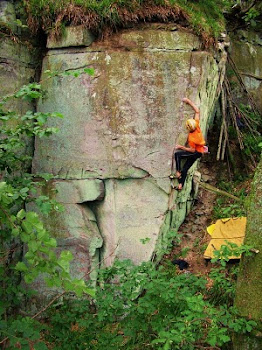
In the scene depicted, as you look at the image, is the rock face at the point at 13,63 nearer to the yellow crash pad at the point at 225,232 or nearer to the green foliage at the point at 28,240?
the green foliage at the point at 28,240

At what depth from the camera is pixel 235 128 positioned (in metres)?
8.27

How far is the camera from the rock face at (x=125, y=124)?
645 cm

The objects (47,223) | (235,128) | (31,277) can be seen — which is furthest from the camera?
(235,128)

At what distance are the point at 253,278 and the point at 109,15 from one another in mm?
4130

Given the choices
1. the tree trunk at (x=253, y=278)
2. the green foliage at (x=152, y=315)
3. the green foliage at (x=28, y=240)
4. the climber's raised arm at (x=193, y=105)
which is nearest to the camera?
the green foliage at (x=28, y=240)

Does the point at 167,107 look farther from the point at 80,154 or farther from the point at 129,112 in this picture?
the point at 80,154

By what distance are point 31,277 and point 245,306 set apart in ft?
8.81

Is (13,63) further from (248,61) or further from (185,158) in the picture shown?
(248,61)

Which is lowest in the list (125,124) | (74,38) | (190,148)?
(190,148)

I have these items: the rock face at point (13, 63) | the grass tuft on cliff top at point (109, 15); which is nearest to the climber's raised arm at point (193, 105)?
the grass tuft on cliff top at point (109, 15)

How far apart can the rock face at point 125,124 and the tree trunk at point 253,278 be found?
2.26 m

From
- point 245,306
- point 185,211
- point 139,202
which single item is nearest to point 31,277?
point 245,306

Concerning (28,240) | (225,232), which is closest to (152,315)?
(28,240)

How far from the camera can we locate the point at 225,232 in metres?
6.75
